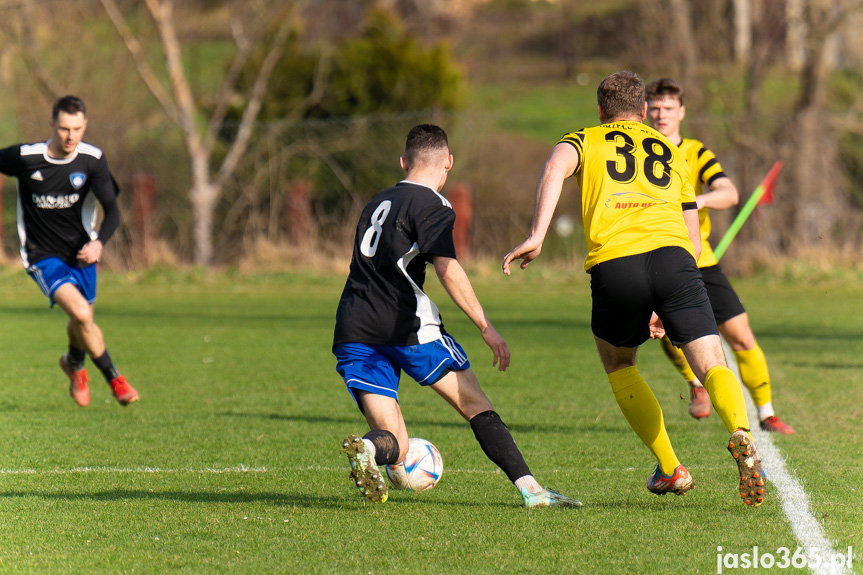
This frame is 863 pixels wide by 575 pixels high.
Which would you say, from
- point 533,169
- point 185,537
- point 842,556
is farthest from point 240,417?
point 533,169

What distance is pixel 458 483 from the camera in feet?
17.6

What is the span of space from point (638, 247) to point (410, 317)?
109 centimetres

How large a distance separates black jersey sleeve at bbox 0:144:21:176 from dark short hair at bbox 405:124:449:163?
4159 mm

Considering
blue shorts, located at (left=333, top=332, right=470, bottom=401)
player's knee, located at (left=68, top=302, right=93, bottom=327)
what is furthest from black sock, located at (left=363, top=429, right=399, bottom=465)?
player's knee, located at (left=68, top=302, right=93, bottom=327)

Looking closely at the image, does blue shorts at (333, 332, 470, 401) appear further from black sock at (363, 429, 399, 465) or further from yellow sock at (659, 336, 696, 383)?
yellow sock at (659, 336, 696, 383)

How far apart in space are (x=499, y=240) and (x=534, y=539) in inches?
648

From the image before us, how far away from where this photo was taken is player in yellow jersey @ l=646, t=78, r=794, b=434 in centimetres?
660

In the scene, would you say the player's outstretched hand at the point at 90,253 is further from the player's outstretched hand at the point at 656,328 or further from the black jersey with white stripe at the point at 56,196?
the player's outstretched hand at the point at 656,328

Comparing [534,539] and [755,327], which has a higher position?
[534,539]

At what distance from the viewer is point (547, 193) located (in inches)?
178

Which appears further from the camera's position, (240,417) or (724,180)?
(240,417)

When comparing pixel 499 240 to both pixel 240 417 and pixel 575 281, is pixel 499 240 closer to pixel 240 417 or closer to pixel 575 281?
pixel 575 281

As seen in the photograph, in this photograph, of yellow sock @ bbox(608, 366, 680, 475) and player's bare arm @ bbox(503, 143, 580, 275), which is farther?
yellow sock @ bbox(608, 366, 680, 475)

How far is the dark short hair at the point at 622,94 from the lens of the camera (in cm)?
484
